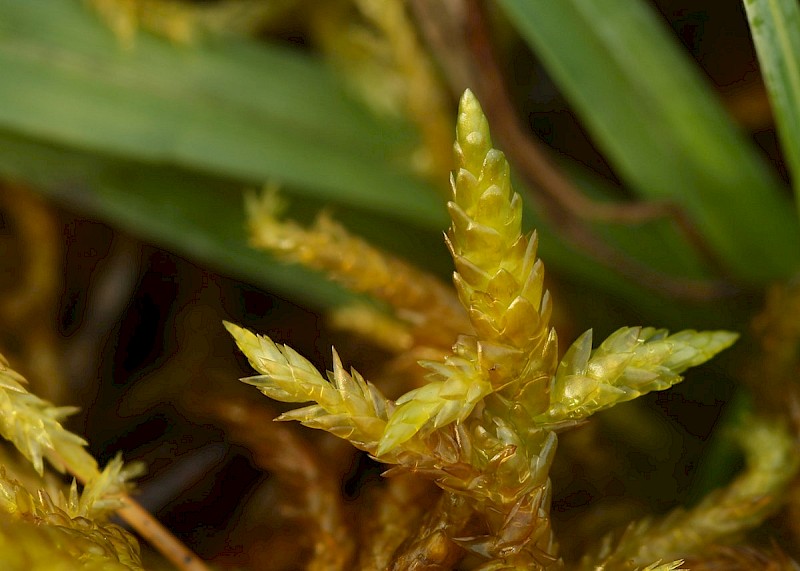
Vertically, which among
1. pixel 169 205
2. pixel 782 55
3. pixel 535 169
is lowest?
pixel 169 205

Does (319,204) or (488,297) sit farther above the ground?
(488,297)

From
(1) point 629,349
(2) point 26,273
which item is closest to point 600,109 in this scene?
(1) point 629,349

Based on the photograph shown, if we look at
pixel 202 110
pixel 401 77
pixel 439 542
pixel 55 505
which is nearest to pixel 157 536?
pixel 55 505

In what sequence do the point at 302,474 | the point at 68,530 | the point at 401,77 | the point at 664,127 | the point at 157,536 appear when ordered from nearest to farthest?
1. the point at 68,530
2. the point at 157,536
3. the point at 302,474
4. the point at 664,127
5. the point at 401,77

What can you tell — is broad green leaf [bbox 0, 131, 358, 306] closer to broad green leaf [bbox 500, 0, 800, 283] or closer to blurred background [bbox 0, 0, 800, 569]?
blurred background [bbox 0, 0, 800, 569]

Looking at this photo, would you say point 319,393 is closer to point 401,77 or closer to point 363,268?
point 363,268

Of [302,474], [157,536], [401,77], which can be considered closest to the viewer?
[157,536]

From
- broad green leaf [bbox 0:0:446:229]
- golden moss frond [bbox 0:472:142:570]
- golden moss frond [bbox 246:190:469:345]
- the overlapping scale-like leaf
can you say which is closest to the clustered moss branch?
the overlapping scale-like leaf
